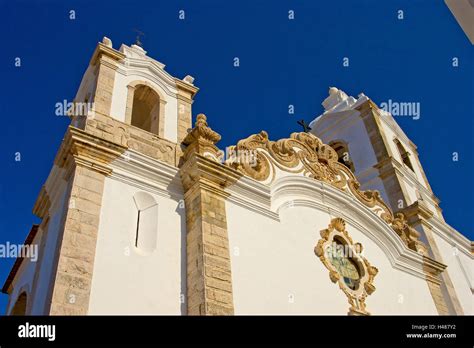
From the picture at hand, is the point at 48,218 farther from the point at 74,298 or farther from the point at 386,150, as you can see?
the point at 386,150

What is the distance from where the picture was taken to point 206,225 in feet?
28.1

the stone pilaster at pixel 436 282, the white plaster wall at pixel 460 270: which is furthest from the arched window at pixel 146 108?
the white plaster wall at pixel 460 270

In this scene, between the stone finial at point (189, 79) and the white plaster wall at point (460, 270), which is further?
the white plaster wall at point (460, 270)

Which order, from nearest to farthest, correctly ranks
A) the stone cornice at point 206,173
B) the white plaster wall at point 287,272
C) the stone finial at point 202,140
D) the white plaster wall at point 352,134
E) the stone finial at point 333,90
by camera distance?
the white plaster wall at point 287,272 → the stone cornice at point 206,173 → the stone finial at point 202,140 → the white plaster wall at point 352,134 → the stone finial at point 333,90

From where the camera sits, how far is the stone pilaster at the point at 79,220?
678 cm

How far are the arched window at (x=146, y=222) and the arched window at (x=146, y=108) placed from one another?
236 cm

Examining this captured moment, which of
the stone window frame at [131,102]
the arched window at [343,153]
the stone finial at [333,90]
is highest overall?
the stone finial at [333,90]

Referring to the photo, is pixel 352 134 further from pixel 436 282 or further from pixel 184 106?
pixel 184 106

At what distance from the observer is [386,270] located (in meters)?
12.1

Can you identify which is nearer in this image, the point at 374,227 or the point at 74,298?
the point at 74,298

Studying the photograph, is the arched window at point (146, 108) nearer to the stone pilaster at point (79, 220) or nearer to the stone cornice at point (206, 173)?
the stone cornice at point (206, 173)

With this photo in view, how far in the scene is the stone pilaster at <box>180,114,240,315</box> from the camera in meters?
7.71
